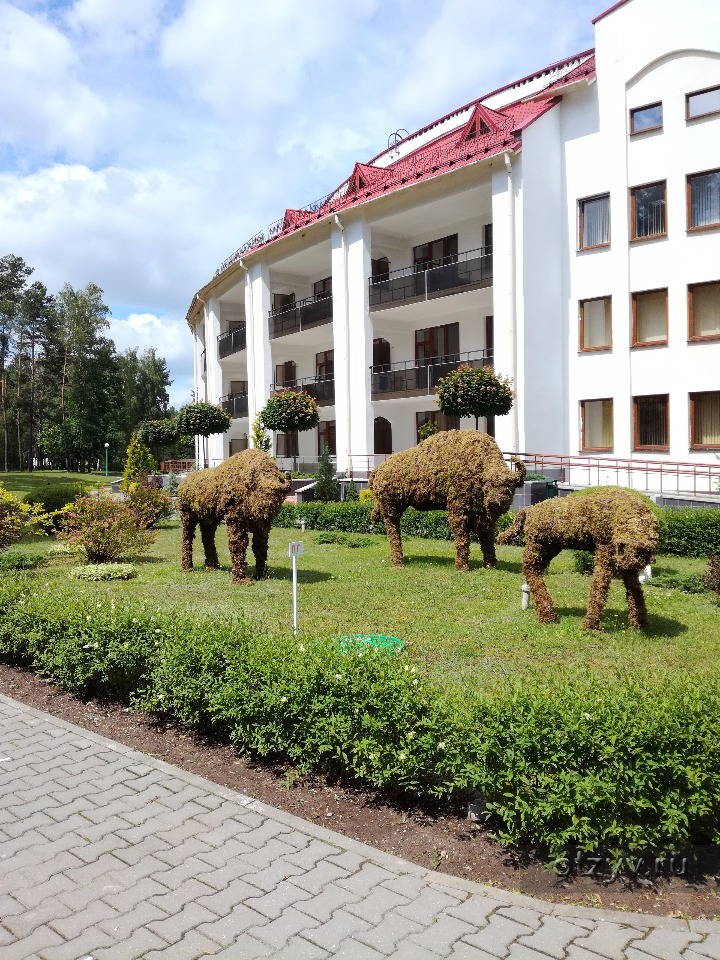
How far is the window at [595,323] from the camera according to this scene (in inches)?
917

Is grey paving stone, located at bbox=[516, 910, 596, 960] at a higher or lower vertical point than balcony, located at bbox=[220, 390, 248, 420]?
lower

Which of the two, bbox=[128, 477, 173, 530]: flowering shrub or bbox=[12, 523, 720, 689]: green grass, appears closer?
bbox=[12, 523, 720, 689]: green grass

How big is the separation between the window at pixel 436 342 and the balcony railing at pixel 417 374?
0.39 meters

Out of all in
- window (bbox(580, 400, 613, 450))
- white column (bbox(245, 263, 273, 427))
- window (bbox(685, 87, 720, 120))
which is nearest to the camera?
window (bbox(685, 87, 720, 120))

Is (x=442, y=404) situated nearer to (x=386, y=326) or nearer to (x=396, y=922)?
(x=386, y=326)

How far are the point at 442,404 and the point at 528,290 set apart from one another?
5337 mm

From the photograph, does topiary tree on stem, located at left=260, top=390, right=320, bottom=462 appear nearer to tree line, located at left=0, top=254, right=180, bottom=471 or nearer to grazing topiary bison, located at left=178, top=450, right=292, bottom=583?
grazing topiary bison, located at left=178, top=450, right=292, bottom=583

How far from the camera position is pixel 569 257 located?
23859 millimetres

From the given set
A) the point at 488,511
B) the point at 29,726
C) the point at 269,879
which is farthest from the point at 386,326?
the point at 269,879

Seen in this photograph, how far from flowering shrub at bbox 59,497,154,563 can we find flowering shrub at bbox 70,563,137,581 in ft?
3.42

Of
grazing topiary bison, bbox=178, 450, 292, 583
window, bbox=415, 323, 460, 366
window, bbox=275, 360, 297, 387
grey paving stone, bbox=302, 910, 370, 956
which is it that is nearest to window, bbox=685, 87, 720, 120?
window, bbox=415, 323, 460, 366

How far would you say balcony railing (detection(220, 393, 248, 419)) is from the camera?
3678cm

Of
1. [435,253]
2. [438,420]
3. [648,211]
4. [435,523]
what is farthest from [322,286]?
[435,523]

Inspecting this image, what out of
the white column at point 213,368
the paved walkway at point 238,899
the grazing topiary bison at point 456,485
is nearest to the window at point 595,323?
the grazing topiary bison at point 456,485
